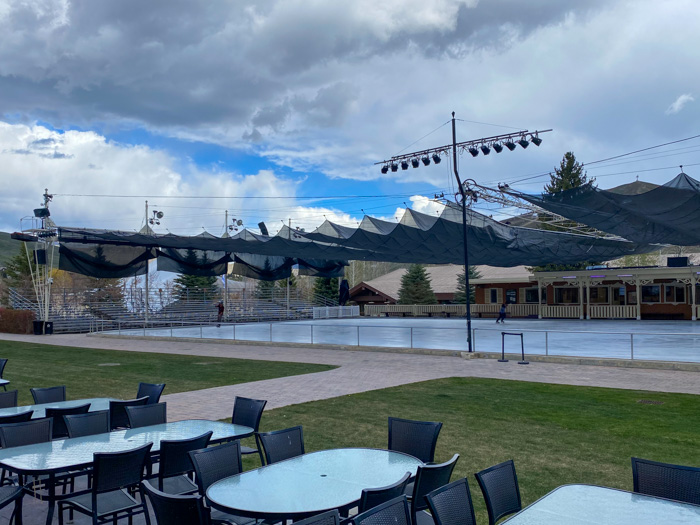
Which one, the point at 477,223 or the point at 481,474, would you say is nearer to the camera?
the point at 481,474

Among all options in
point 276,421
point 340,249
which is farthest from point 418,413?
point 340,249

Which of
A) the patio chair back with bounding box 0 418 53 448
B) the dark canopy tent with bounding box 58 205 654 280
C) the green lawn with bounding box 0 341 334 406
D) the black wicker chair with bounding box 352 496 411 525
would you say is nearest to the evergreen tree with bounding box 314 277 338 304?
the dark canopy tent with bounding box 58 205 654 280

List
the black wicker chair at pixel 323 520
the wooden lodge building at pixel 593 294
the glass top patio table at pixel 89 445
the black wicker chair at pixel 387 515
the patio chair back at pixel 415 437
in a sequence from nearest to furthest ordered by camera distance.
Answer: the black wicker chair at pixel 323 520
the black wicker chair at pixel 387 515
the glass top patio table at pixel 89 445
the patio chair back at pixel 415 437
the wooden lodge building at pixel 593 294

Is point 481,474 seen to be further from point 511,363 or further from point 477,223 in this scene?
point 477,223

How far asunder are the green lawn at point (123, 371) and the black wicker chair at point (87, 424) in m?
6.05

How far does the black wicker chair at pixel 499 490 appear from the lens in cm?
385

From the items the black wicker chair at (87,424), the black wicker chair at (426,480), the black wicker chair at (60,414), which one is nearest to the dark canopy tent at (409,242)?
the black wicker chair at (60,414)

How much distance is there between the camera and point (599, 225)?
63.6ft

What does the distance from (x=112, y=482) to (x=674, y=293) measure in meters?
41.3

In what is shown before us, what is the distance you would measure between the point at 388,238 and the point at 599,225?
306 inches

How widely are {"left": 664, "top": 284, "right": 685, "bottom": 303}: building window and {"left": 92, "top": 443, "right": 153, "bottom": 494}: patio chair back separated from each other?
134ft

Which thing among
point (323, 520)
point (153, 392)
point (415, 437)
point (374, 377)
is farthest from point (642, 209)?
point (323, 520)

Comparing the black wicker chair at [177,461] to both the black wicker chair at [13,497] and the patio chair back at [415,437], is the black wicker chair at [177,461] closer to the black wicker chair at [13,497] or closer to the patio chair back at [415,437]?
the black wicker chair at [13,497]

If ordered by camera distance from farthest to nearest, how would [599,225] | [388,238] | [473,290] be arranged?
[473,290] → [388,238] → [599,225]
